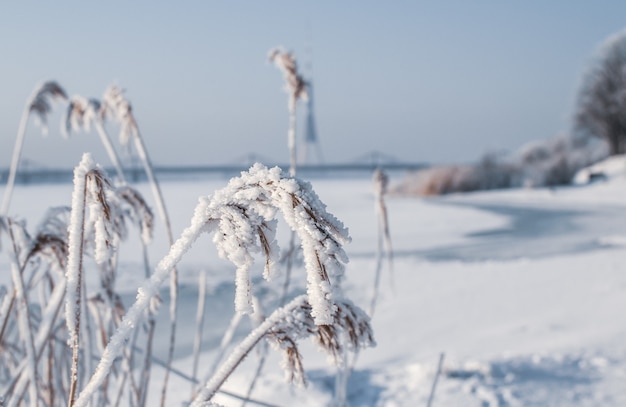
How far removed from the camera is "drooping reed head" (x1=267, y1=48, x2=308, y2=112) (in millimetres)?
1593

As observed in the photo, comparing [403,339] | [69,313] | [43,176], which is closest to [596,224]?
[403,339]

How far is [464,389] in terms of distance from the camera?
2.30m

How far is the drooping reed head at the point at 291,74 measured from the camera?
159 centimetres

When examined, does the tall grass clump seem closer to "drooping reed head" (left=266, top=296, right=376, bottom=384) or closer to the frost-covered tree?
"drooping reed head" (left=266, top=296, right=376, bottom=384)

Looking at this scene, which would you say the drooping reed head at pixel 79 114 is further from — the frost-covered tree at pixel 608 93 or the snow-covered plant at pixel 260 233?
the frost-covered tree at pixel 608 93

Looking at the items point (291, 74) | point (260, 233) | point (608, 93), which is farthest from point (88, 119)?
point (608, 93)

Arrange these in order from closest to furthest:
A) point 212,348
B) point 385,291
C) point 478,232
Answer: point 212,348 → point 385,291 → point 478,232

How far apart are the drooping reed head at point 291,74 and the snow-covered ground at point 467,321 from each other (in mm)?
591

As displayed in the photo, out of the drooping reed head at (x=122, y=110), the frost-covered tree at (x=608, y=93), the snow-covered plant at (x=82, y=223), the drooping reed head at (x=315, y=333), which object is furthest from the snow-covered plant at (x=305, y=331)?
the frost-covered tree at (x=608, y=93)

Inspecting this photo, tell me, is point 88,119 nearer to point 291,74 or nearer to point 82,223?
point 291,74

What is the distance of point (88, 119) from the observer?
1.50 m

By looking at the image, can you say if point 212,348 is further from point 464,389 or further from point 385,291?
point 385,291

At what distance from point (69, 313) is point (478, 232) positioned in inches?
324

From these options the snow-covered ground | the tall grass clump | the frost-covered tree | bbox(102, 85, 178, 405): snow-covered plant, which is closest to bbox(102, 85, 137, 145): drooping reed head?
bbox(102, 85, 178, 405): snow-covered plant
